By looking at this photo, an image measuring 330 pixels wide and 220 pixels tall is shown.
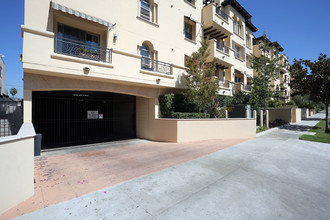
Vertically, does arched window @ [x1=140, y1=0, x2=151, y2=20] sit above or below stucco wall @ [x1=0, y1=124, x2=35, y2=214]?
above

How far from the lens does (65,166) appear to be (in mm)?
5855

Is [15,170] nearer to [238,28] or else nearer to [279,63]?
[238,28]

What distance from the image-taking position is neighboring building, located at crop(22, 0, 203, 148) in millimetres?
6992

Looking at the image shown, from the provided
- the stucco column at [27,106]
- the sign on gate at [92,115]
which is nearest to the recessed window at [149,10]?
the sign on gate at [92,115]

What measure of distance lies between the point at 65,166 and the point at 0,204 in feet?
9.63

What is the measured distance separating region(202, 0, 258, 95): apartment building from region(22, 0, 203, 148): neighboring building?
5.26ft

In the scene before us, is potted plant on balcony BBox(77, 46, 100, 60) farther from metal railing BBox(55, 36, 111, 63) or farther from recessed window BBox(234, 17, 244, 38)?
recessed window BBox(234, 17, 244, 38)

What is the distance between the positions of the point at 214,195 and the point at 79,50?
852cm

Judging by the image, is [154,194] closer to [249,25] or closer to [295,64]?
[295,64]

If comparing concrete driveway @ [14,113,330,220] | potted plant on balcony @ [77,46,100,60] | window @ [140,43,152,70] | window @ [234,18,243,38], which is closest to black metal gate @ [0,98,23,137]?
potted plant on balcony @ [77,46,100,60]

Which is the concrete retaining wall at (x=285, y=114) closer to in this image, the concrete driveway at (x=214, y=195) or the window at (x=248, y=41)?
the window at (x=248, y=41)

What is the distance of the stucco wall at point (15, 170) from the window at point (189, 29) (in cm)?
1449

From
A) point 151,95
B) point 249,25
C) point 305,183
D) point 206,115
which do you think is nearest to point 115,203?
point 305,183

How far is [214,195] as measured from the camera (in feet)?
12.2
